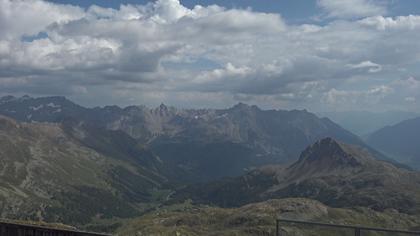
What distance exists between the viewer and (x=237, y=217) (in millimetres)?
178875

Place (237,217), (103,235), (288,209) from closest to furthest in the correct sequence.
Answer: (103,235) < (237,217) < (288,209)

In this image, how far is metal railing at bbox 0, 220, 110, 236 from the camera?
21641 millimetres

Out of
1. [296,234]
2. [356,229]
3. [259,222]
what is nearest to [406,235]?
[356,229]

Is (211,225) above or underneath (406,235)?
underneath

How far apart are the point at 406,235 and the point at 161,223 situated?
15994cm

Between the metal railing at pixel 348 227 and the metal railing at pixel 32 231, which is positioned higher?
the metal railing at pixel 348 227

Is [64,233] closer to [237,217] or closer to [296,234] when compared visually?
[296,234]

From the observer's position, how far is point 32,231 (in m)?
22.7

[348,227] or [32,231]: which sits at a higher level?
[348,227]

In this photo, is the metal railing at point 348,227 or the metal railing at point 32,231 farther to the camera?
the metal railing at point 32,231

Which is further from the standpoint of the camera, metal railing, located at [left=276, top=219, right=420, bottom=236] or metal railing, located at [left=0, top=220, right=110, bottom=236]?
metal railing, located at [left=0, top=220, right=110, bottom=236]

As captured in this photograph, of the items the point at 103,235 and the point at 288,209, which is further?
the point at 288,209

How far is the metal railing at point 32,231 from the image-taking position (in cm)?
2164

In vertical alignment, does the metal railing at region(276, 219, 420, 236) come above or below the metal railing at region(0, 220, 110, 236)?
above
